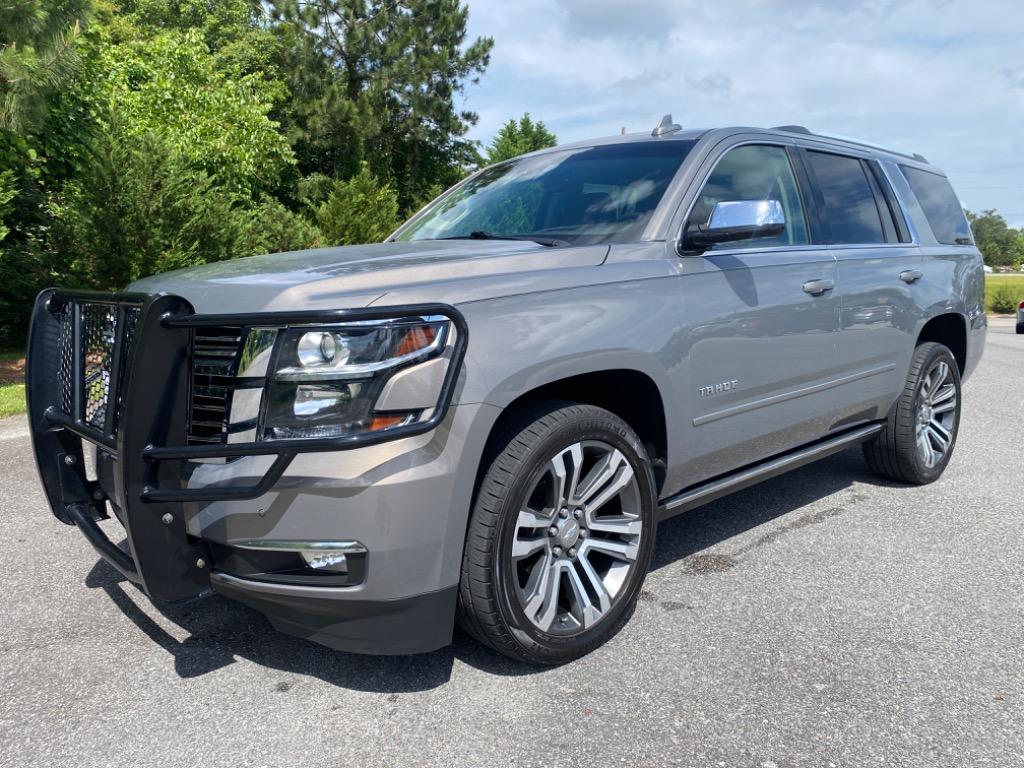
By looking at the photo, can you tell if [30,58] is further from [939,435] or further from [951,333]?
[939,435]

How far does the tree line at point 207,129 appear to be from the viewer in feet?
36.2

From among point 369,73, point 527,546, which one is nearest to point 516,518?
point 527,546

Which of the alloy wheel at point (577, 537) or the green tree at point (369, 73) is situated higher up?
the green tree at point (369, 73)

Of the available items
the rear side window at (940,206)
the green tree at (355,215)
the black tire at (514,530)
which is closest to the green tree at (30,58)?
the rear side window at (940,206)

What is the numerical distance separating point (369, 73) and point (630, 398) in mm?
30593

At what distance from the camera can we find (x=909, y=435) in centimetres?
474

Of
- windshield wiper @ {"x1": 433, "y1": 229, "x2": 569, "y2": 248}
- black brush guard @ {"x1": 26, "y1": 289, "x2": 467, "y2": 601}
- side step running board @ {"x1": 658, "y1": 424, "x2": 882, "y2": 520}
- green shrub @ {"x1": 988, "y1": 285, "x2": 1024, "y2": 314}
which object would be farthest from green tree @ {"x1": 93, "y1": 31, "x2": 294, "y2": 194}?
green shrub @ {"x1": 988, "y1": 285, "x2": 1024, "y2": 314}

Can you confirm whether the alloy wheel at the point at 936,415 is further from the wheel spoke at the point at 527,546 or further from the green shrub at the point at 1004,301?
the green shrub at the point at 1004,301

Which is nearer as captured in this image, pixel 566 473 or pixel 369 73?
pixel 566 473

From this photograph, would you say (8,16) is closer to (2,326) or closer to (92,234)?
(92,234)

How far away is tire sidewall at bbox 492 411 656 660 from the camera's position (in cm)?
258

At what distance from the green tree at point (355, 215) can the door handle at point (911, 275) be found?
59.9 ft

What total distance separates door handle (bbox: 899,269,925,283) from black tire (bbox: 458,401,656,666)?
2475 mm

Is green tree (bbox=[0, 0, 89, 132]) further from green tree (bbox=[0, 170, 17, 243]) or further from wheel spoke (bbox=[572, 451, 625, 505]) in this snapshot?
wheel spoke (bbox=[572, 451, 625, 505])
